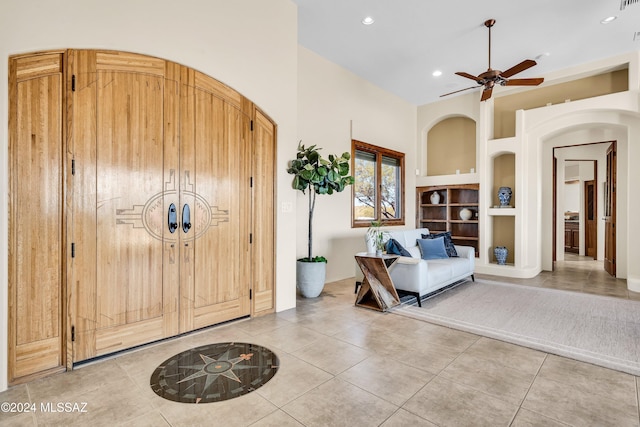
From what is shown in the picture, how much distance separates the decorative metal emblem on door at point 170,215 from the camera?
2879 mm

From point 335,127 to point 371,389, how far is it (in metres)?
4.48

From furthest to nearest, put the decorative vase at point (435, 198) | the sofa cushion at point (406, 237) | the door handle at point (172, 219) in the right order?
the decorative vase at point (435, 198) < the sofa cushion at point (406, 237) < the door handle at point (172, 219)

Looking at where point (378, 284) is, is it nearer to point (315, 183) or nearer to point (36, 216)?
point (315, 183)

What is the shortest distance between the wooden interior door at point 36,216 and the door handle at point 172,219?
0.80m

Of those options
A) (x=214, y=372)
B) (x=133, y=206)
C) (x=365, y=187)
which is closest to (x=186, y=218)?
(x=133, y=206)

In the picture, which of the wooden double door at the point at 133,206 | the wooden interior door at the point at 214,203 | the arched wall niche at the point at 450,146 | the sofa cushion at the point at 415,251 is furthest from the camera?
the arched wall niche at the point at 450,146

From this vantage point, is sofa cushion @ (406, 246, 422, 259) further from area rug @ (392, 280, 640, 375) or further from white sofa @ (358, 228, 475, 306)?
area rug @ (392, 280, 640, 375)

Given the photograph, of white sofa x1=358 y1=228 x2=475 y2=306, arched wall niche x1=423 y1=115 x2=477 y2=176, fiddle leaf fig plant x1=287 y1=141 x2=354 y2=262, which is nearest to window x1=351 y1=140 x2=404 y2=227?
arched wall niche x1=423 y1=115 x2=477 y2=176

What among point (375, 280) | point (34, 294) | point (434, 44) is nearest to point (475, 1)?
point (434, 44)

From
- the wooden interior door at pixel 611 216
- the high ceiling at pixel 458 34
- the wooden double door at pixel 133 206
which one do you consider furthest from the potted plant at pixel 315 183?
the wooden interior door at pixel 611 216

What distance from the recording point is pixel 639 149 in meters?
5.38

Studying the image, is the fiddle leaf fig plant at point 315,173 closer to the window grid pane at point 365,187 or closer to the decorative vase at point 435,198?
the window grid pane at point 365,187

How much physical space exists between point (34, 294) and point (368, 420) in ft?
8.28

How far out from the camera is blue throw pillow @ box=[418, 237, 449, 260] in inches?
213
